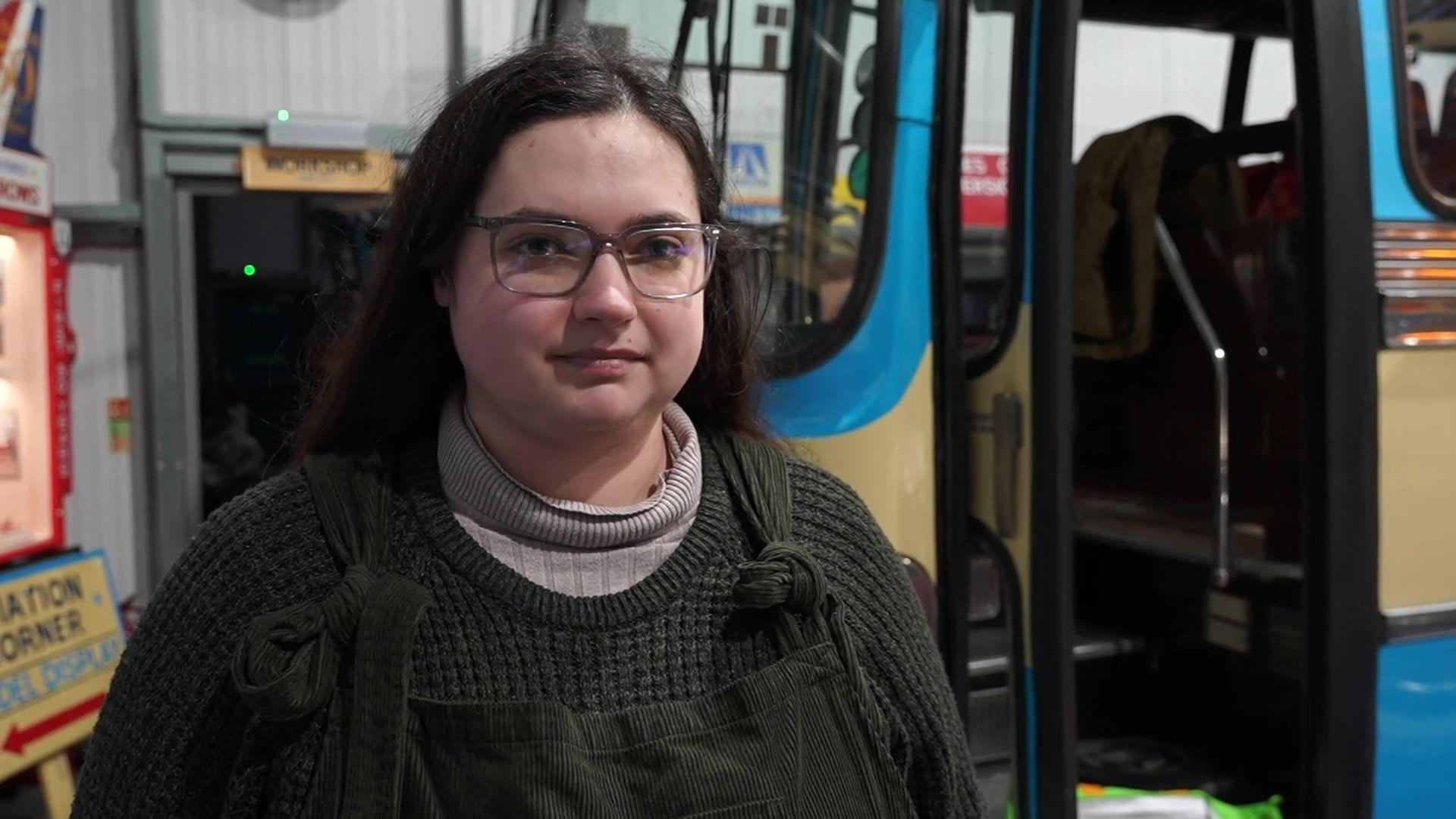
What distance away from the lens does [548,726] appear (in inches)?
A: 41.3

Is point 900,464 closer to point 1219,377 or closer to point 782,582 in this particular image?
point 1219,377

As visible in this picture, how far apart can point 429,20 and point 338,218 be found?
1.22 metres

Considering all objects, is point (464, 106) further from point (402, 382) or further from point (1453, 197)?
point (1453, 197)

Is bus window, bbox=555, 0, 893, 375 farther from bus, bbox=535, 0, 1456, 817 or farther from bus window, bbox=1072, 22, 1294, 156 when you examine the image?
bus window, bbox=1072, 22, 1294, 156

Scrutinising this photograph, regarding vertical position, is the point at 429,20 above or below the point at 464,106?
above

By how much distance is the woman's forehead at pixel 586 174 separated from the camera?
3.54ft

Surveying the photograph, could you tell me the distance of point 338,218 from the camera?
19.4 feet

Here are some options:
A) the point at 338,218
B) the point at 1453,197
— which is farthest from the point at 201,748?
the point at 338,218

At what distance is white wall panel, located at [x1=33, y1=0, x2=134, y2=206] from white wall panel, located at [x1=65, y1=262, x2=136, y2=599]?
431 mm

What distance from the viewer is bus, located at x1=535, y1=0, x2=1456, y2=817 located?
2.14m

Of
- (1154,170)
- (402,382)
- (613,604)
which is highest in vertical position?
(1154,170)

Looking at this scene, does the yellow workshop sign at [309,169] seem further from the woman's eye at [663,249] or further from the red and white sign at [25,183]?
the woman's eye at [663,249]

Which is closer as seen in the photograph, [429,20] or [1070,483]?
[1070,483]

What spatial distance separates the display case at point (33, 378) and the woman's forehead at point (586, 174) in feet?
10.5
